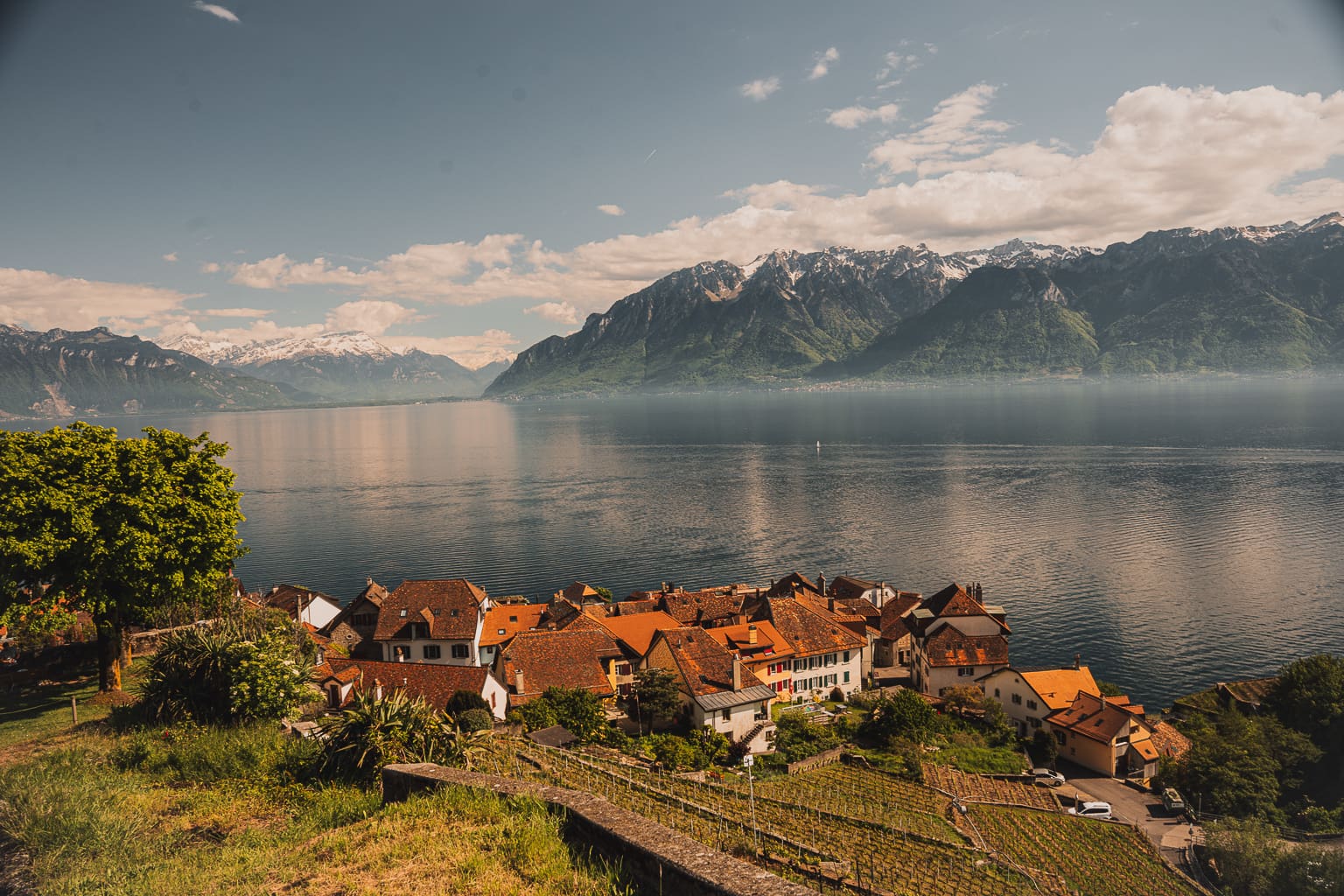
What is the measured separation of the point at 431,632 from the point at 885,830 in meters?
46.1

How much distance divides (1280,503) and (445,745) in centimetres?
16923

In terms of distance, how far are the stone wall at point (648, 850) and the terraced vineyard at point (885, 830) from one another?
4.96 meters

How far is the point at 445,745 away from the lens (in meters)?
20.1

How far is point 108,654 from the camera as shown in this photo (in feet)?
110

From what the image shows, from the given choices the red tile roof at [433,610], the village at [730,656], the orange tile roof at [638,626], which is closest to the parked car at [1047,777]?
the village at [730,656]

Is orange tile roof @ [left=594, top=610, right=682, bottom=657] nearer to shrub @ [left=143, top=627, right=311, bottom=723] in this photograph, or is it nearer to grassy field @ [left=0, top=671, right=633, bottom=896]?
shrub @ [left=143, top=627, right=311, bottom=723]

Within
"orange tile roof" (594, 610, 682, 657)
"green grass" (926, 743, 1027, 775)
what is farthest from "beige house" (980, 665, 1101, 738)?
"orange tile roof" (594, 610, 682, 657)

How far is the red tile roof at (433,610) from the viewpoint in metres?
66.6

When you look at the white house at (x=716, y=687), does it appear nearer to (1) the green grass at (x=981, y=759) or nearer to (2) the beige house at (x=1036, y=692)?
(1) the green grass at (x=981, y=759)

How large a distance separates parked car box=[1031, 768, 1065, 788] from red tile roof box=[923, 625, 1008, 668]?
14.3 meters

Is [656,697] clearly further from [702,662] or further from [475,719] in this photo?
[475,719]

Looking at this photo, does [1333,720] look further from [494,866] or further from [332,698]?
[332,698]

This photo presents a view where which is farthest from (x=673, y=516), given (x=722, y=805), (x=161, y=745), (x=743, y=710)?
(x=161, y=745)

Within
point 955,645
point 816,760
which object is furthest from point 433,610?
point 955,645
